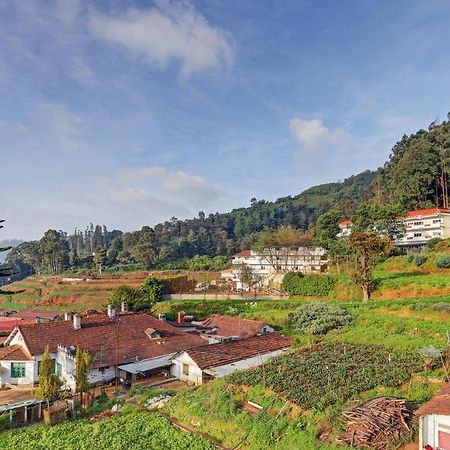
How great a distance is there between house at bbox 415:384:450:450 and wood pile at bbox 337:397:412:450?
3.67 ft

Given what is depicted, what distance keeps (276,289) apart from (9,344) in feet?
101

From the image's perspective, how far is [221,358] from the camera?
23.3 m

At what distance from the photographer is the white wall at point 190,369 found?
2244 cm

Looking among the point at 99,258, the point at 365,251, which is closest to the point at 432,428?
the point at 365,251

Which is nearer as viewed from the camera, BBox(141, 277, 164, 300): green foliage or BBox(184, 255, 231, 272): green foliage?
BBox(141, 277, 164, 300): green foliage

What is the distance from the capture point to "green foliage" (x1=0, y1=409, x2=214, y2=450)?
49.4 feet

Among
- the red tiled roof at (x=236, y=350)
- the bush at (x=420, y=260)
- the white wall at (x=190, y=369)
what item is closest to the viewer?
the white wall at (x=190, y=369)

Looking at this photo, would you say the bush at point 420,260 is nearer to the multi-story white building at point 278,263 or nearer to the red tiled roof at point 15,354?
the multi-story white building at point 278,263

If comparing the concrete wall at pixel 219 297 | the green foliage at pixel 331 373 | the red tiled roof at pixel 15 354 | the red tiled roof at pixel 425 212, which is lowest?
the green foliage at pixel 331 373

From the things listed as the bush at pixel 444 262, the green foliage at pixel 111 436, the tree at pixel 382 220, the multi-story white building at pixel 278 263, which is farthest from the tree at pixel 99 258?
the green foliage at pixel 111 436

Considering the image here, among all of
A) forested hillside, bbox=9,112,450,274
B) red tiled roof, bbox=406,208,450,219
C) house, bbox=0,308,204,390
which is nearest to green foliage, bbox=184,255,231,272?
forested hillside, bbox=9,112,450,274

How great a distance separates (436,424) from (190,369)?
14017 mm

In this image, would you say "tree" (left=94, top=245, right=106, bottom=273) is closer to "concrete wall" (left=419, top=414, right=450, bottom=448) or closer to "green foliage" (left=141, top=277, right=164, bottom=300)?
"green foliage" (left=141, top=277, right=164, bottom=300)

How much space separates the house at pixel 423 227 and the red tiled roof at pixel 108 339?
3422 cm
